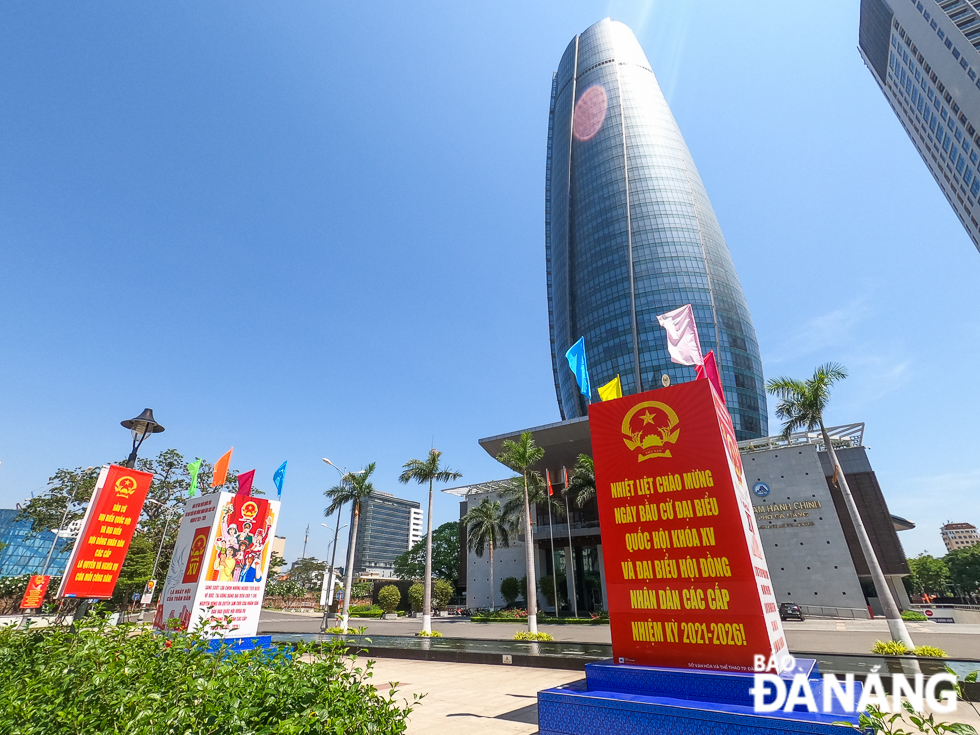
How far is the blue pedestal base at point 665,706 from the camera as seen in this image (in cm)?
622

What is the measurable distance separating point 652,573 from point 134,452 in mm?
14603

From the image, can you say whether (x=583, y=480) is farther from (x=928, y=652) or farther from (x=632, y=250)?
(x=632, y=250)

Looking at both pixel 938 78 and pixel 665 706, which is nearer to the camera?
pixel 665 706

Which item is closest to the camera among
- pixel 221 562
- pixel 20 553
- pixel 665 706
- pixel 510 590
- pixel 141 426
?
pixel 665 706

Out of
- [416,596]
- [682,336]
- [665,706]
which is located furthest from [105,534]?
[416,596]

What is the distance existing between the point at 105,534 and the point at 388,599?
4935 centimetres

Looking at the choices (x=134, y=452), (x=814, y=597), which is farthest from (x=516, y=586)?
(x=134, y=452)

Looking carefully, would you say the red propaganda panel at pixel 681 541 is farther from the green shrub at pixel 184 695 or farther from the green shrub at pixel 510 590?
the green shrub at pixel 510 590

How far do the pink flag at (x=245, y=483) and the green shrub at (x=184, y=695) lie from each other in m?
14.1

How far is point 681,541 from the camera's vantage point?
28.6 ft

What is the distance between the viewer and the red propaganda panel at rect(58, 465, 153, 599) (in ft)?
47.2

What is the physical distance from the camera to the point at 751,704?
7141 millimetres

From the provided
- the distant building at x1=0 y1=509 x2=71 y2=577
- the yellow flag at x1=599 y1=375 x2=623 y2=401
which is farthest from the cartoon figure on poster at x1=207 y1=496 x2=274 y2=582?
the distant building at x1=0 y1=509 x2=71 y2=577

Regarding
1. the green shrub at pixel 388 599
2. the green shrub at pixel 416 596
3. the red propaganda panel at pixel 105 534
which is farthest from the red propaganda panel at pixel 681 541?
the green shrub at pixel 388 599
